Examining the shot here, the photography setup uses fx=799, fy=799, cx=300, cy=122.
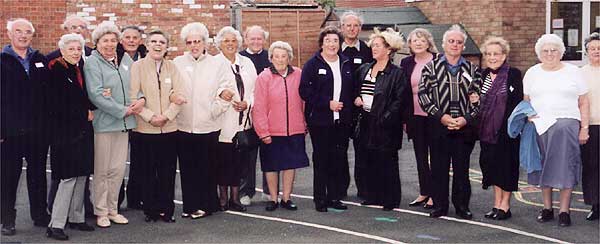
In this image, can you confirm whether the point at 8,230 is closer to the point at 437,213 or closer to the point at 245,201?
the point at 245,201

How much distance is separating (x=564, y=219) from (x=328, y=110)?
8.09 ft

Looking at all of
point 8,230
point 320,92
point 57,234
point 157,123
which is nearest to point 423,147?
point 320,92

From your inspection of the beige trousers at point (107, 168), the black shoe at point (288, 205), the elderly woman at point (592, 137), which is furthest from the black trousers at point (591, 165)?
the beige trousers at point (107, 168)

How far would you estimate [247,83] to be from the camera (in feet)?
26.6

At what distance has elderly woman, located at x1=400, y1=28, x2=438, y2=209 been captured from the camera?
317 inches

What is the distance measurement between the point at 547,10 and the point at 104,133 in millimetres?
11222

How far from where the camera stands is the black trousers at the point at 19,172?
712cm

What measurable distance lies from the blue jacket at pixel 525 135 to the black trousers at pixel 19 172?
168 inches

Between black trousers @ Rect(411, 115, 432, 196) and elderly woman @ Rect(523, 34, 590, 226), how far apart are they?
1.06m

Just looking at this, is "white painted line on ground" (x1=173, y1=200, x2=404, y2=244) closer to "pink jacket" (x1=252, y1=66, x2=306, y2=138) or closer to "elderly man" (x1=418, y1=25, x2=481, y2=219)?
"pink jacket" (x1=252, y1=66, x2=306, y2=138)

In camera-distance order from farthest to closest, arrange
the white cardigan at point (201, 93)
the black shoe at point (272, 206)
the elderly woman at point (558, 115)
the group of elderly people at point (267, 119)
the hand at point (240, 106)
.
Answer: the black shoe at point (272, 206) → the hand at point (240, 106) → the white cardigan at point (201, 93) → the elderly woman at point (558, 115) → the group of elderly people at point (267, 119)

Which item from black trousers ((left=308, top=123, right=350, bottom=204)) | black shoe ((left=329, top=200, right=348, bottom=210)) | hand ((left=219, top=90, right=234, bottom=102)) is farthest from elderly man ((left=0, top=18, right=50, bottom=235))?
black shoe ((left=329, top=200, right=348, bottom=210))

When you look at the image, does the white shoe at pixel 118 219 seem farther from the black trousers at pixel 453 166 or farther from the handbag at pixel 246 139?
the black trousers at pixel 453 166

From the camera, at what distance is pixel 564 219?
7430mm
